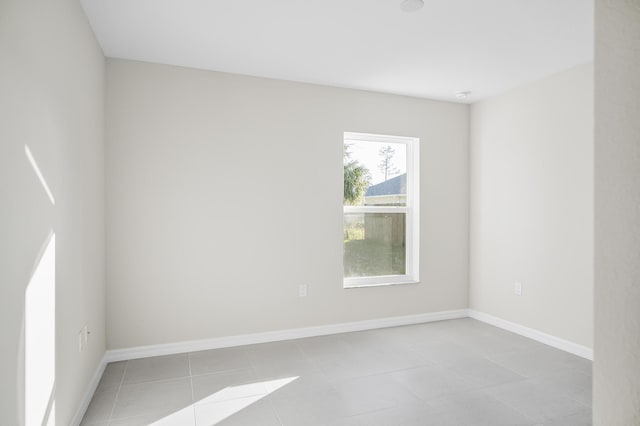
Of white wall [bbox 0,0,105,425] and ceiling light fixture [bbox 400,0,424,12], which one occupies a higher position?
ceiling light fixture [bbox 400,0,424,12]

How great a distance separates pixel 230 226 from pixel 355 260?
1377mm

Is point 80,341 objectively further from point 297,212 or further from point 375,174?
point 375,174

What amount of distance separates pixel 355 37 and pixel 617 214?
243cm

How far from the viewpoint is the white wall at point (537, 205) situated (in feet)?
10.8

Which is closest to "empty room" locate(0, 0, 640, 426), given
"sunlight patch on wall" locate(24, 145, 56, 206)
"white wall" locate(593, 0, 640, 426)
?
"sunlight patch on wall" locate(24, 145, 56, 206)

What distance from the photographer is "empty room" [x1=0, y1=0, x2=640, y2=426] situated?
194cm

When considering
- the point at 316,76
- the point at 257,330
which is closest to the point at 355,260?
the point at 257,330

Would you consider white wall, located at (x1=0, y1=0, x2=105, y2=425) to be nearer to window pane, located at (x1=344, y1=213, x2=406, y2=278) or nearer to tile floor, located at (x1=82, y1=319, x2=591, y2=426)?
tile floor, located at (x1=82, y1=319, x2=591, y2=426)

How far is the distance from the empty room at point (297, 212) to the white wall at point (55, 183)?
0.05ft

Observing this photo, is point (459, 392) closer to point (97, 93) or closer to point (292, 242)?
point (292, 242)

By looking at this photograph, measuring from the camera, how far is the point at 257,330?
359 centimetres

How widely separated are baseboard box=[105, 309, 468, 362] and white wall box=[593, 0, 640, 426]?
10.1 ft

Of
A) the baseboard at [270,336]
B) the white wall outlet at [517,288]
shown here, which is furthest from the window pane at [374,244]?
the white wall outlet at [517,288]

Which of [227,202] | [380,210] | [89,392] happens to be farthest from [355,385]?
[380,210]
